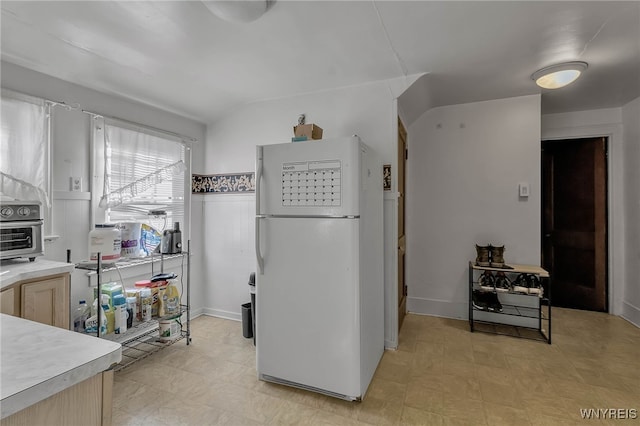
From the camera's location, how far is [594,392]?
197 centimetres

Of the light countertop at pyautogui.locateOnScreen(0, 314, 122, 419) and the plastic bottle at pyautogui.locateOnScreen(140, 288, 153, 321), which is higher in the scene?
the light countertop at pyautogui.locateOnScreen(0, 314, 122, 419)

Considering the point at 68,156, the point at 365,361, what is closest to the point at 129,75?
the point at 68,156

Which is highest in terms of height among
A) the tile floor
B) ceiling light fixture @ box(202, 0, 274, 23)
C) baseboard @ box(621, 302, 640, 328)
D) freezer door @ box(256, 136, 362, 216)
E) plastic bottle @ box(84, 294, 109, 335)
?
ceiling light fixture @ box(202, 0, 274, 23)

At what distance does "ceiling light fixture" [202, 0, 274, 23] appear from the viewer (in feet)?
4.93

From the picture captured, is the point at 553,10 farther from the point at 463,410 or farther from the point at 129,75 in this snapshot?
the point at 129,75

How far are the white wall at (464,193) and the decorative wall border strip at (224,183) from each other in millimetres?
1882

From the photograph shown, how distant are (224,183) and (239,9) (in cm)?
208

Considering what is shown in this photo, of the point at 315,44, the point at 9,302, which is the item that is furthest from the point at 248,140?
the point at 9,302

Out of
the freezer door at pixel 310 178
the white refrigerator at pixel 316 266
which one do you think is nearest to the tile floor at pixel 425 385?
the white refrigerator at pixel 316 266

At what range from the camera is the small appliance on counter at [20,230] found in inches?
67.6

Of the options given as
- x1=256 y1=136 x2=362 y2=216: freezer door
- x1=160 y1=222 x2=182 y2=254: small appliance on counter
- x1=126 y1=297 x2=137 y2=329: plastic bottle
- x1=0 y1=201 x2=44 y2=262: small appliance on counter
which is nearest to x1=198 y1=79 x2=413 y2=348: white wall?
x1=160 y1=222 x2=182 y2=254: small appliance on counter

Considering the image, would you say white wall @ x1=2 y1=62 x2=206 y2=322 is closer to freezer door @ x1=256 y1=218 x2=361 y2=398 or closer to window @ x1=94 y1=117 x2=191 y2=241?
window @ x1=94 y1=117 x2=191 y2=241

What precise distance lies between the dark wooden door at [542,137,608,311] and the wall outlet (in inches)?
194

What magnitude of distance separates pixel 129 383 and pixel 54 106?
213 cm
